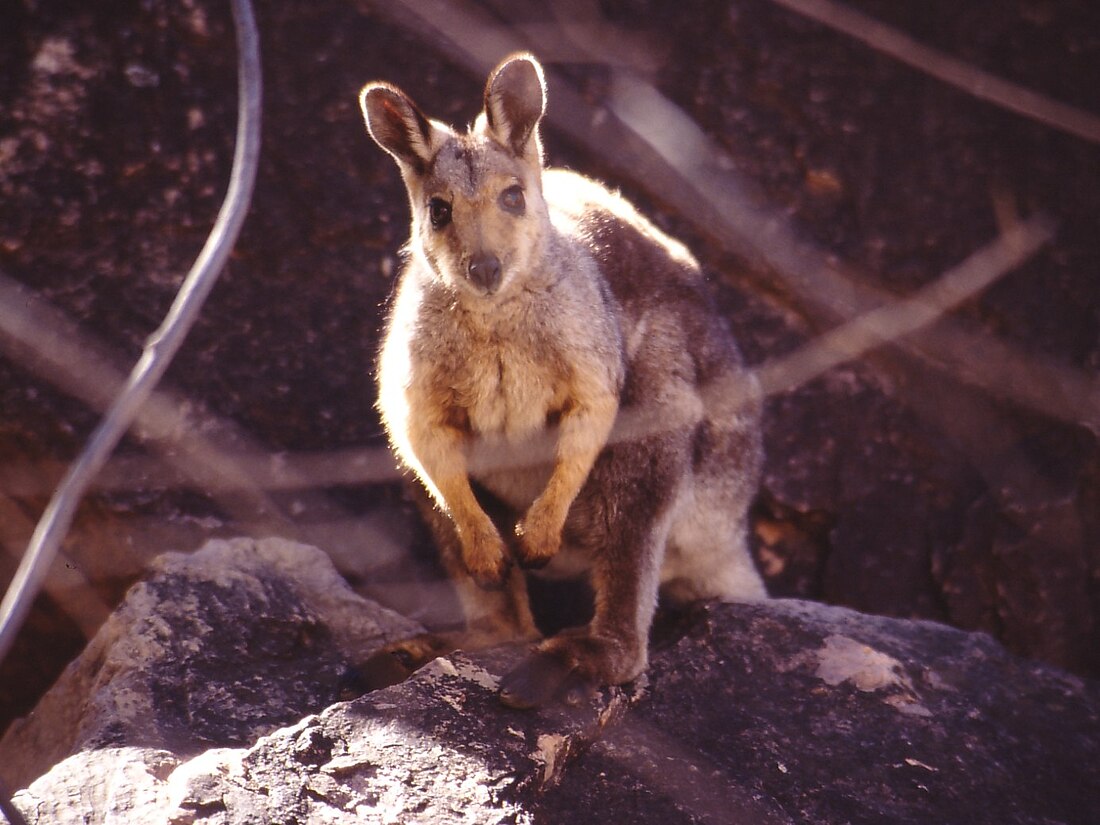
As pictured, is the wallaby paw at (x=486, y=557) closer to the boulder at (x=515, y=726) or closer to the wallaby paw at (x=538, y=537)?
the wallaby paw at (x=538, y=537)

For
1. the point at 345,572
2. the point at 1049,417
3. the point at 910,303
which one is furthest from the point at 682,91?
the point at 345,572

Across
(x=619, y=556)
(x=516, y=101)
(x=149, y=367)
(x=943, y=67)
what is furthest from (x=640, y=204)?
(x=149, y=367)

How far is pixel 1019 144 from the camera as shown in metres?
4.75

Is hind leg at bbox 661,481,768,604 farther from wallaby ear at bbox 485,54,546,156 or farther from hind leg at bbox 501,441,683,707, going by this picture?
wallaby ear at bbox 485,54,546,156

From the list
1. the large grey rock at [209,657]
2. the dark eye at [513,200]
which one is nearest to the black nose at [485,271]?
the dark eye at [513,200]

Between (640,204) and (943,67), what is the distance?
57.9 inches

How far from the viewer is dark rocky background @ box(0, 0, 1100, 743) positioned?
400cm

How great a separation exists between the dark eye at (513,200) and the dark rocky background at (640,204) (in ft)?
4.89

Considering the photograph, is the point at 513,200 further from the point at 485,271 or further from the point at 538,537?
the point at 538,537

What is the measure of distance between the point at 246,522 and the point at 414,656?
118 centimetres

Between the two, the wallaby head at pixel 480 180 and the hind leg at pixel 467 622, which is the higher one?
the wallaby head at pixel 480 180

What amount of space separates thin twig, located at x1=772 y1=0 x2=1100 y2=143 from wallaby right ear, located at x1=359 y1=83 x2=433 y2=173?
99.2 inches

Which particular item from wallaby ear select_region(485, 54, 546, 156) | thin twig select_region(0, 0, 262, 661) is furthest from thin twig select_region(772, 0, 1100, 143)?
thin twig select_region(0, 0, 262, 661)

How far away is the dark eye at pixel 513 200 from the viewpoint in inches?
116
